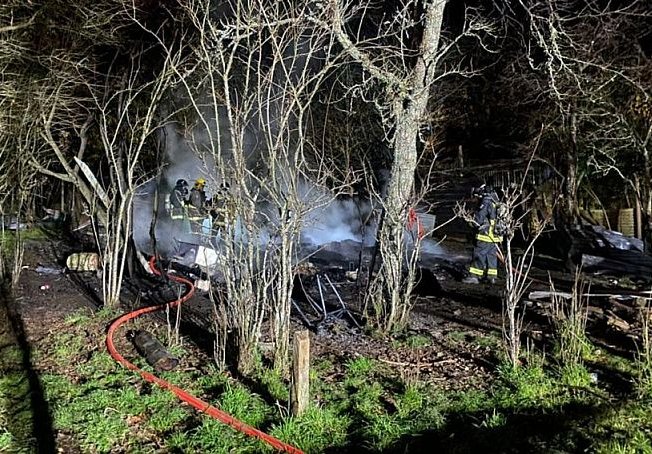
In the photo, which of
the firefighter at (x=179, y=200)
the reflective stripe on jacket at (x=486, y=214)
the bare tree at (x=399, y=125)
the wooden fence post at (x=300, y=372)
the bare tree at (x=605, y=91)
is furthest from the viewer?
the firefighter at (x=179, y=200)

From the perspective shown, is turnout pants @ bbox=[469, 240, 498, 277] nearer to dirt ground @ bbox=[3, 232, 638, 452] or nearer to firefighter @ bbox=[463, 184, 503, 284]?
firefighter @ bbox=[463, 184, 503, 284]

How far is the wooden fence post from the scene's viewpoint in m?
4.09

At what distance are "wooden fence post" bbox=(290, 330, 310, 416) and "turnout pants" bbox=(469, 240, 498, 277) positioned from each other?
20.5 ft

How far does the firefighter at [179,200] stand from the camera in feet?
45.4

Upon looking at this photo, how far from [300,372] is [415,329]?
112 inches

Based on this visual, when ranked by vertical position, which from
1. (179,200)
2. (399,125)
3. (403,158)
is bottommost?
(179,200)

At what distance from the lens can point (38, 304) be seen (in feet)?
27.7

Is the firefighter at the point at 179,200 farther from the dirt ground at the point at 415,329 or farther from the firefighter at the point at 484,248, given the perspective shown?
the firefighter at the point at 484,248

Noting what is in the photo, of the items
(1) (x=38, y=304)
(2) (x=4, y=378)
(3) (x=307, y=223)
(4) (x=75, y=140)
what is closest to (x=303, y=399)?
(3) (x=307, y=223)

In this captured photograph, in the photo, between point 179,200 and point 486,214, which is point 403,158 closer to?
point 486,214

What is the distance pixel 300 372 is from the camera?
4.15 meters

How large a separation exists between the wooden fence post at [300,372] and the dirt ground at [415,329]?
1.09 metres

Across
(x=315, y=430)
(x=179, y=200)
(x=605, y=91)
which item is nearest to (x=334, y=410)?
(x=315, y=430)

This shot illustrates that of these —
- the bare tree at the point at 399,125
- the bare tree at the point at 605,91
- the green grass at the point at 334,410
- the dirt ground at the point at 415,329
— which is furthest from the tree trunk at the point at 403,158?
the bare tree at the point at 605,91
